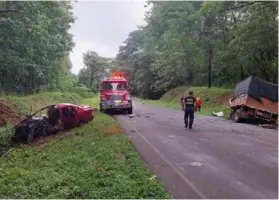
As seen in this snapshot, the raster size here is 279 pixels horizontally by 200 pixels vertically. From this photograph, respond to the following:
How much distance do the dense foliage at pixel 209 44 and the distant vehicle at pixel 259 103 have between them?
572cm

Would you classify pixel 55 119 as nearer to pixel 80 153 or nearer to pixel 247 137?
pixel 80 153

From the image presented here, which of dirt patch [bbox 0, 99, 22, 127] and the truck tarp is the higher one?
the truck tarp

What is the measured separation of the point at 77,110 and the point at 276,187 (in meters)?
11.2

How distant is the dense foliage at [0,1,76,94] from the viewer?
2414cm

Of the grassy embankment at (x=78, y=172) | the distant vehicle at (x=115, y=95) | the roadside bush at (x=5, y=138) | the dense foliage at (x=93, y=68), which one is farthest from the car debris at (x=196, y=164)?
the dense foliage at (x=93, y=68)

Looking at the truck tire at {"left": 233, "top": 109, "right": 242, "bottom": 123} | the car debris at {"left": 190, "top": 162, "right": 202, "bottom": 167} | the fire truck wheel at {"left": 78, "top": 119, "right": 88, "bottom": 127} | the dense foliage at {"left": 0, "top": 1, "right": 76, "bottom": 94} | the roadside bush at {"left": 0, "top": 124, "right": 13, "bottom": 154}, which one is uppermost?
the dense foliage at {"left": 0, "top": 1, "right": 76, "bottom": 94}

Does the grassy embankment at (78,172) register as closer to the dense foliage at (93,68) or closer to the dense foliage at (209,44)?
the dense foliage at (209,44)

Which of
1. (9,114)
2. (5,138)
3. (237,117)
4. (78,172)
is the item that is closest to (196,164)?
(78,172)

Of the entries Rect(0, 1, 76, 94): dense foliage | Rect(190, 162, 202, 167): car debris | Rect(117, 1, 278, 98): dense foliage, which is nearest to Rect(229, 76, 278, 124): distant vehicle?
Rect(117, 1, 278, 98): dense foliage

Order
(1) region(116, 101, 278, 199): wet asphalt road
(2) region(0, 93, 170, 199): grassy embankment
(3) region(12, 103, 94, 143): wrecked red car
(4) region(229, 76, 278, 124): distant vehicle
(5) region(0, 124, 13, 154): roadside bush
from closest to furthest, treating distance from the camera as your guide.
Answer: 1. (2) region(0, 93, 170, 199): grassy embankment
2. (1) region(116, 101, 278, 199): wet asphalt road
3. (5) region(0, 124, 13, 154): roadside bush
4. (3) region(12, 103, 94, 143): wrecked red car
5. (4) region(229, 76, 278, 124): distant vehicle

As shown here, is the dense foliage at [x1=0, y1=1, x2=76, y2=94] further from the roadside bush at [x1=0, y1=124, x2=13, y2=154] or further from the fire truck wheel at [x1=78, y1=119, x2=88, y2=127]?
the roadside bush at [x1=0, y1=124, x2=13, y2=154]

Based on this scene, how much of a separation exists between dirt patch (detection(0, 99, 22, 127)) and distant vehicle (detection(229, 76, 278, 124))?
1200 cm

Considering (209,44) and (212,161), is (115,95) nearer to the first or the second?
(212,161)

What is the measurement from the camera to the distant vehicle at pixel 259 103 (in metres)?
21.7
